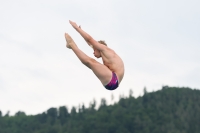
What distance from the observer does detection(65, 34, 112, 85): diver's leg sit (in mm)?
16562

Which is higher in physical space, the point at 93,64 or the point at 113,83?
the point at 93,64

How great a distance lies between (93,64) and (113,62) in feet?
2.68

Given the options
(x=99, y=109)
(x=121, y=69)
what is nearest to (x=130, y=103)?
(x=99, y=109)

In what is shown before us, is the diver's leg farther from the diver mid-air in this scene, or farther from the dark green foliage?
the dark green foliage

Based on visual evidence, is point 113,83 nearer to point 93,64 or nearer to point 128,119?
point 93,64

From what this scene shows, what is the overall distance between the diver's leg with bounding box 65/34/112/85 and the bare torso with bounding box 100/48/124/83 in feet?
0.97

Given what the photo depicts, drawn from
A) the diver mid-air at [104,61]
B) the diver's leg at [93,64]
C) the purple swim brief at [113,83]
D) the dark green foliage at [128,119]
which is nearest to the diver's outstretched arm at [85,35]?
the diver mid-air at [104,61]

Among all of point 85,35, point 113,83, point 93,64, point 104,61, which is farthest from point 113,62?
point 85,35

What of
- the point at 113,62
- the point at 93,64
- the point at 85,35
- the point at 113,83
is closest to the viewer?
the point at 85,35

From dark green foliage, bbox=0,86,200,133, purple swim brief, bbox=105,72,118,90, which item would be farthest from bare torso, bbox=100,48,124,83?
dark green foliage, bbox=0,86,200,133

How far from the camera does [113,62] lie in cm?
1709

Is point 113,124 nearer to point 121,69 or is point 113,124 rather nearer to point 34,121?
point 34,121

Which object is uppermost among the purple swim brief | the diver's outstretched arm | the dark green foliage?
the dark green foliage

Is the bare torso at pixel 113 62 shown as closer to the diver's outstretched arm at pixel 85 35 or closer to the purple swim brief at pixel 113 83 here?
the purple swim brief at pixel 113 83
